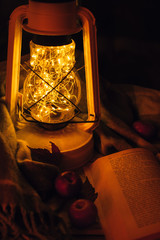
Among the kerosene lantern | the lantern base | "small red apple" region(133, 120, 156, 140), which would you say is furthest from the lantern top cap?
"small red apple" region(133, 120, 156, 140)

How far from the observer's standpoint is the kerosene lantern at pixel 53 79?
735 mm

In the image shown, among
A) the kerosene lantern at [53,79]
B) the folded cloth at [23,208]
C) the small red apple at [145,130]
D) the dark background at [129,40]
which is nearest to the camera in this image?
the folded cloth at [23,208]

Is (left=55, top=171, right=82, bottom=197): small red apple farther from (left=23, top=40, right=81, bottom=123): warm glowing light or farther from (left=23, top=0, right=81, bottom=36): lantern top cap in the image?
(left=23, top=0, right=81, bottom=36): lantern top cap

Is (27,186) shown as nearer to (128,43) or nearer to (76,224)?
(76,224)

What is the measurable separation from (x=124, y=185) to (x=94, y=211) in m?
0.12

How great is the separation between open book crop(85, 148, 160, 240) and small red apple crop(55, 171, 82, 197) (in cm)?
7

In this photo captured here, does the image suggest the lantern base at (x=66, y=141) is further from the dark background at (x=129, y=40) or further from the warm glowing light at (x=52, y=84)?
the dark background at (x=129, y=40)

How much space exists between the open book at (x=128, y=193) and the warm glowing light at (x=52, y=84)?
182 mm

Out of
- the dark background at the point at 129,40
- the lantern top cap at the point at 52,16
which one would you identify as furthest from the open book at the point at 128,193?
the dark background at the point at 129,40

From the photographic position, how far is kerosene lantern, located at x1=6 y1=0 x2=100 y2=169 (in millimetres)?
735

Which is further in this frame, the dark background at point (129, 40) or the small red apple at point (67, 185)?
the dark background at point (129, 40)

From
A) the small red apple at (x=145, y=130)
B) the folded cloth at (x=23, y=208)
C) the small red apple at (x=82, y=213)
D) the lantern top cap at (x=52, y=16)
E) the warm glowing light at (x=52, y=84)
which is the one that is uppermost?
the lantern top cap at (x=52, y=16)

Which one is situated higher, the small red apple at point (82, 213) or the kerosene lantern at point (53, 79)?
the kerosene lantern at point (53, 79)

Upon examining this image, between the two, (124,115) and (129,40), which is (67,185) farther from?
(129,40)
